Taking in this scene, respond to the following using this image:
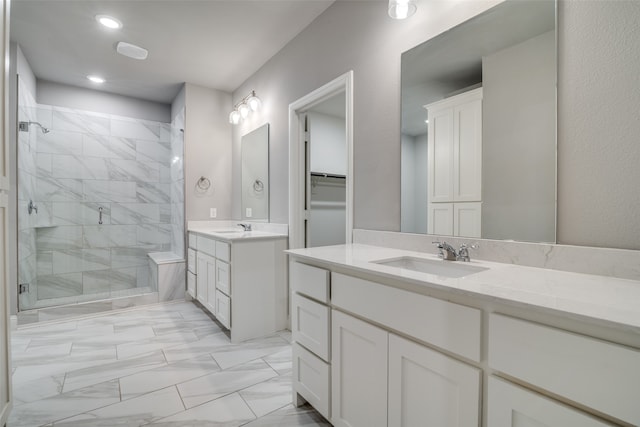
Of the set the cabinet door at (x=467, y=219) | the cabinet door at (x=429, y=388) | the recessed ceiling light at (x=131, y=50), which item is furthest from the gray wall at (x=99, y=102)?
the cabinet door at (x=429, y=388)

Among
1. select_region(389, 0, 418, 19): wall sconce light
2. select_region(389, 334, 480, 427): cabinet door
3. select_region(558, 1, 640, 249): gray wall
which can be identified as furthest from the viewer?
select_region(389, 0, 418, 19): wall sconce light

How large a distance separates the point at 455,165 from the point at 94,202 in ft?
14.1

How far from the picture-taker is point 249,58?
2969 mm

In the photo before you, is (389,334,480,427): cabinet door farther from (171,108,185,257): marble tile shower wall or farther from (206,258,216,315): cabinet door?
(171,108,185,257): marble tile shower wall

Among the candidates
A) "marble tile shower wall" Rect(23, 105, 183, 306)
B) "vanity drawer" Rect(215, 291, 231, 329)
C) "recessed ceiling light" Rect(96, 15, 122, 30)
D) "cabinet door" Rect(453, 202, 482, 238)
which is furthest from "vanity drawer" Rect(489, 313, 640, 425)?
"marble tile shower wall" Rect(23, 105, 183, 306)

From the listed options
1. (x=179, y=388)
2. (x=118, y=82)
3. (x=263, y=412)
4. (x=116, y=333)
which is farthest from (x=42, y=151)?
(x=263, y=412)

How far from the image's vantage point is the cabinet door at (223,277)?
8.03 ft

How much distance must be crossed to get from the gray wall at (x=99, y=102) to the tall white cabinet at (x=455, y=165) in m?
4.03

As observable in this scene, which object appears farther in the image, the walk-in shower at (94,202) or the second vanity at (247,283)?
the walk-in shower at (94,202)

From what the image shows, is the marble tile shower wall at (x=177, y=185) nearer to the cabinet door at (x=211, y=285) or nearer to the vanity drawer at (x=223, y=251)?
the cabinet door at (x=211, y=285)

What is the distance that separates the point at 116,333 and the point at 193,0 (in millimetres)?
2811

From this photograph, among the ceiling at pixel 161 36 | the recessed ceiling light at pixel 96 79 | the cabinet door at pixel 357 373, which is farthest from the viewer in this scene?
the recessed ceiling light at pixel 96 79

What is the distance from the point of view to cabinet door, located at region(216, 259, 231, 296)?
8.03 ft

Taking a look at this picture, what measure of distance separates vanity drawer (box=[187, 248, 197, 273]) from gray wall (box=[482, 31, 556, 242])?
2916 mm
